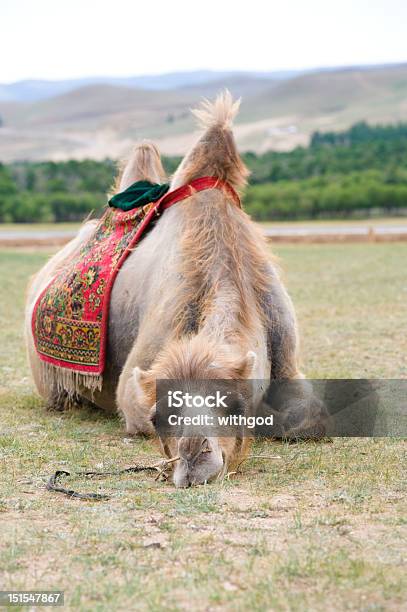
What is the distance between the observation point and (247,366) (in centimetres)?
510

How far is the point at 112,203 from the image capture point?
7.71 meters

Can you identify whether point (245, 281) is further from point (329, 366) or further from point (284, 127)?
point (284, 127)

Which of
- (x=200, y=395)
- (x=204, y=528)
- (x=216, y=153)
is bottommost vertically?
(x=204, y=528)

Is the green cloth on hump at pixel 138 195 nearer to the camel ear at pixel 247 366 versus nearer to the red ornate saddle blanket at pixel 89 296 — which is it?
the red ornate saddle blanket at pixel 89 296

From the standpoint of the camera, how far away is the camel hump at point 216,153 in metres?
6.77

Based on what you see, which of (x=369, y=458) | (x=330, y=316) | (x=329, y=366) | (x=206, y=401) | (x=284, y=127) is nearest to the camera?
(x=206, y=401)

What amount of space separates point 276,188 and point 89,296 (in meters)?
47.0

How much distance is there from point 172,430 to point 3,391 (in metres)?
3.83

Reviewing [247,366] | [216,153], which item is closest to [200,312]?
[247,366]

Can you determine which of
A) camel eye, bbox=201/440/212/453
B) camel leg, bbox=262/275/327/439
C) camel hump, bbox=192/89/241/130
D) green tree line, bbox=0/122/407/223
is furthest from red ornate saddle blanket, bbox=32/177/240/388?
green tree line, bbox=0/122/407/223

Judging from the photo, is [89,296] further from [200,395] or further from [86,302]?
[200,395]

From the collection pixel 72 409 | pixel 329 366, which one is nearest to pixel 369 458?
pixel 72 409

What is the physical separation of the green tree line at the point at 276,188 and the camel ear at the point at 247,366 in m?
37.0

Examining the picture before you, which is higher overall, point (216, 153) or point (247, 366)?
point (216, 153)
